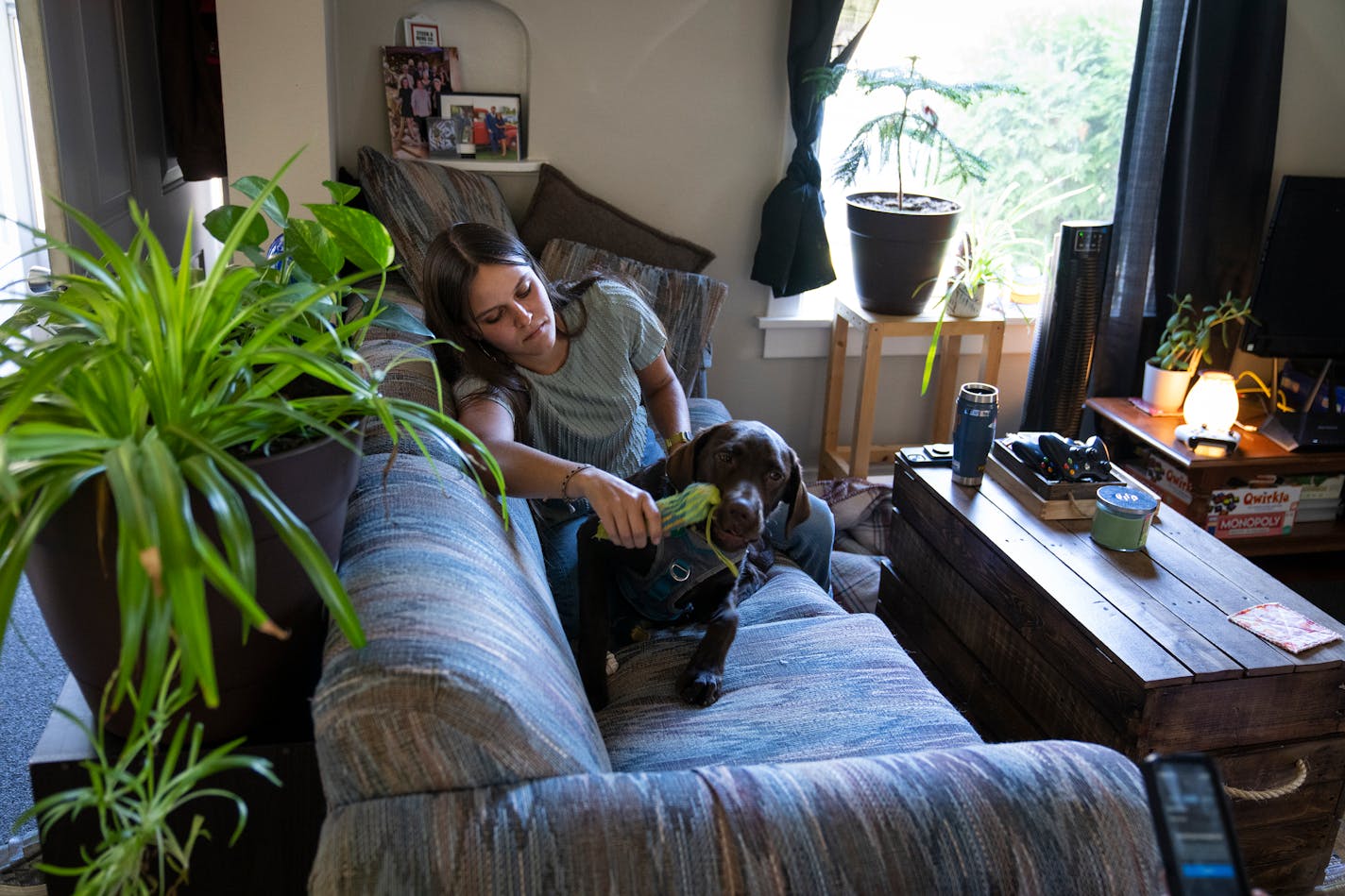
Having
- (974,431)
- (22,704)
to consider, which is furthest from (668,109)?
(22,704)

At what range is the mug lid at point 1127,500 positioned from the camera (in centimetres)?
210

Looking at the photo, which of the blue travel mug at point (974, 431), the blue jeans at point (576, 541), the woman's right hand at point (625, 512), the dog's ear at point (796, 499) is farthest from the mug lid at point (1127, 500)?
the woman's right hand at point (625, 512)

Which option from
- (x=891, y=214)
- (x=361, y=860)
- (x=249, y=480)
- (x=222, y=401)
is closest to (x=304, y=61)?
(x=891, y=214)

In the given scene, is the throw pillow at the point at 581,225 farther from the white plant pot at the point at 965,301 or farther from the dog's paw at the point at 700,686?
the dog's paw at the point at 700,686

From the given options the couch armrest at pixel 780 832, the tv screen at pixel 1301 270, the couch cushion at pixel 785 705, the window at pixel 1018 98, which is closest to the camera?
the couch armrest at pixel 780 832

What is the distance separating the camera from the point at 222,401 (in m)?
1.13

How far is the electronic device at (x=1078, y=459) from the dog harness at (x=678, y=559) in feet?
2.64

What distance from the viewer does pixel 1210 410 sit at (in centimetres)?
312

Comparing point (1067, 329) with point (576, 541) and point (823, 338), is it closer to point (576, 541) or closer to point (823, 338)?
point (823, 338)

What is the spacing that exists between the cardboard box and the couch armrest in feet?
7.15

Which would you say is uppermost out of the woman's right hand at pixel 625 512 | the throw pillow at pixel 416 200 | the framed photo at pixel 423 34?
the framed photo at pixel 423 34

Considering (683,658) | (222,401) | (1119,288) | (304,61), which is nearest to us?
(222,401)

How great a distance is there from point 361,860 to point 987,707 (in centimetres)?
149

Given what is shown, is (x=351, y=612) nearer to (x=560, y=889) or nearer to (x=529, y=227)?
(x=560, y=889)
